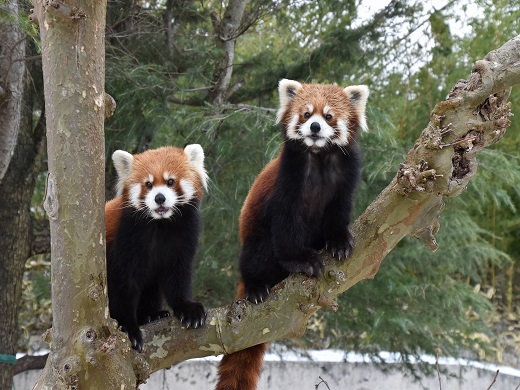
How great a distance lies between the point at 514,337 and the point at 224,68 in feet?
15.6

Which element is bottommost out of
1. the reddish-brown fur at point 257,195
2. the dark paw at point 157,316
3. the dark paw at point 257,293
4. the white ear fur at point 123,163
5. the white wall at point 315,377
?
the white wall at point 315,377

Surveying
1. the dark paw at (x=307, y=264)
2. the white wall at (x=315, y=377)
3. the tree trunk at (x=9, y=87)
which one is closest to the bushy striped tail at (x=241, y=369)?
the dark paw at (x=307, y=264)

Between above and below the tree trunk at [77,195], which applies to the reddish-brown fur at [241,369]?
below

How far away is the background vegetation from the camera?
4414 millimetres

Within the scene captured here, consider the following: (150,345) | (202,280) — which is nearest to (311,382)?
(202,280)

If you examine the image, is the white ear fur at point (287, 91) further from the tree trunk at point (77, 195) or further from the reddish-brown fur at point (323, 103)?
the tree trunk at point (77, 195)

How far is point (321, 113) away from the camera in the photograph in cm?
278

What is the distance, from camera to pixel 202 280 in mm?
4754

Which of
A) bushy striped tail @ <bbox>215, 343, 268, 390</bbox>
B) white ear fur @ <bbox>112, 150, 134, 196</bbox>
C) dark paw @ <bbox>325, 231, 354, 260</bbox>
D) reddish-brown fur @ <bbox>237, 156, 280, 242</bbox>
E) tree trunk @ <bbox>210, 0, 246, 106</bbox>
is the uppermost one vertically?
tree trunk @ <bbox>210, 0, 246, 106</bbox>

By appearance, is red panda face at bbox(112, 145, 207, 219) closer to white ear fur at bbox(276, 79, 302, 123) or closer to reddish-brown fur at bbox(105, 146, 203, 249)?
reddish-brown fur at bbox(105, 146, 203, 249)

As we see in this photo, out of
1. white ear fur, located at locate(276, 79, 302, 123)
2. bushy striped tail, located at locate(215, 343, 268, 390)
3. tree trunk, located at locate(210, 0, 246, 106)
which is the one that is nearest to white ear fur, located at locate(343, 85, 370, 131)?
white ear fur, located at locate(276, 79, 302, 123)

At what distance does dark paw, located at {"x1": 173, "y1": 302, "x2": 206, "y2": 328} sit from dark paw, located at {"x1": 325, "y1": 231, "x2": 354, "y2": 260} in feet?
1.87

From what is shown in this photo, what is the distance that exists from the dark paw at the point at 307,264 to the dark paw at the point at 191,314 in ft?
1.27

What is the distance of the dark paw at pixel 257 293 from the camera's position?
2.69m
